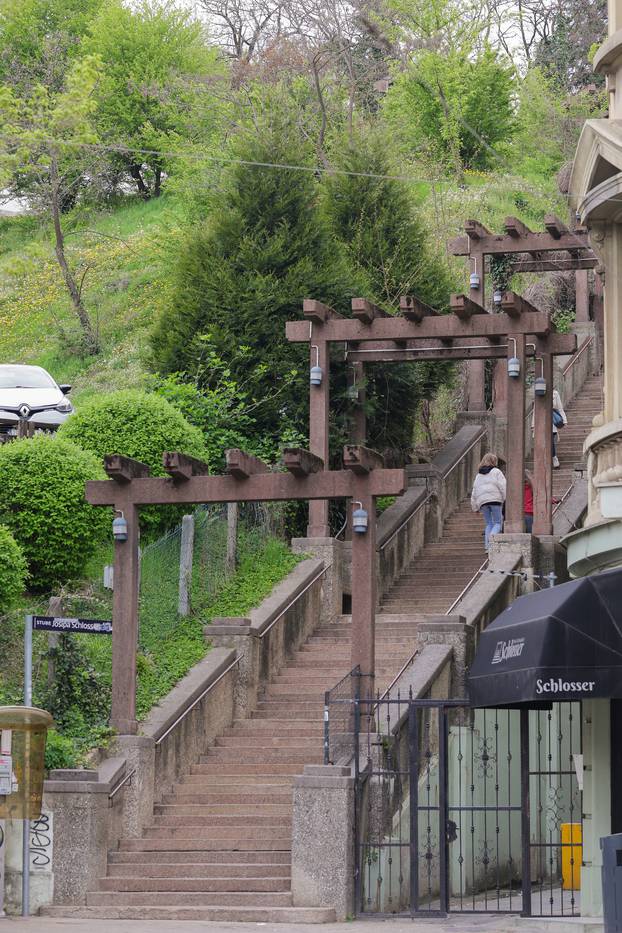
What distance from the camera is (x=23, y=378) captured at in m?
31.4

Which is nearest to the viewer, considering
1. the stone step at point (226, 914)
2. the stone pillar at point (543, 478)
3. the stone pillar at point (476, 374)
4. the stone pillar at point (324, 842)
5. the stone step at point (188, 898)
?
the stone step at point (226, 914)

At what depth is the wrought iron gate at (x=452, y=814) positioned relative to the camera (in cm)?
1595

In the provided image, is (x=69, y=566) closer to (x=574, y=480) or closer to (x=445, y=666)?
(x=445, y=666)

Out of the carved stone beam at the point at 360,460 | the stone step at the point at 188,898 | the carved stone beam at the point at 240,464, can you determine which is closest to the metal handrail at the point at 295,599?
the carved stone beam at the point at 240,464

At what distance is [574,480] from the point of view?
89.0 ft

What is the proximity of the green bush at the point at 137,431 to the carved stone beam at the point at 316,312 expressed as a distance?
2.39 meters

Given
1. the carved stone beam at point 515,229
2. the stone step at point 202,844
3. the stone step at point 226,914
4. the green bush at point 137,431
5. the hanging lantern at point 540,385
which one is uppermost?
the carved stone beam at point 515,229

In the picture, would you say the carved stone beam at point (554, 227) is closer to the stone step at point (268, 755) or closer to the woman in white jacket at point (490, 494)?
the woman in white jacket at point (490, 494)

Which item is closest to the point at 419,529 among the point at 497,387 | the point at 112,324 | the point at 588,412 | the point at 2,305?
the point at 497,387

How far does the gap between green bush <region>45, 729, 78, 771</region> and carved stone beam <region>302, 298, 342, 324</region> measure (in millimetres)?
8537

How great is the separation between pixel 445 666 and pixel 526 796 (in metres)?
4.04

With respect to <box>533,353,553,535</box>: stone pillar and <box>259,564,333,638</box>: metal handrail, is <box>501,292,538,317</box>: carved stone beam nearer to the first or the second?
<box>533,353,553,535</box>: stone pillar

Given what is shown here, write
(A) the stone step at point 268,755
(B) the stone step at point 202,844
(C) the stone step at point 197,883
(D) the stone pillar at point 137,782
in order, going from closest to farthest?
1. (C) the stone step at point 197,883
2. (B) the stone step at point 202,844
3. (D) the stone pillar at point 137,782
4. (A) the stone step at point 268,755

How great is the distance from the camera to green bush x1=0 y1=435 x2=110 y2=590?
21.4 m
